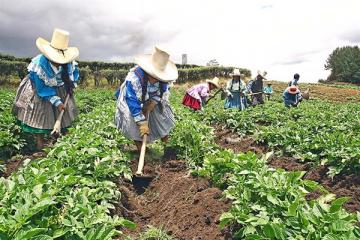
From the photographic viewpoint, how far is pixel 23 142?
23.3 feet

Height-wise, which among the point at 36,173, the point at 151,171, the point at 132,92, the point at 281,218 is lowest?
the point at 151,171

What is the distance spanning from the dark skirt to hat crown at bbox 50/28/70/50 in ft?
2.26

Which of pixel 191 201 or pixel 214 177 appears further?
pixel 214 177

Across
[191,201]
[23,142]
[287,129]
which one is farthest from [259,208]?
[23,142]

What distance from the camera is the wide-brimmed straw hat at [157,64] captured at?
5480mm

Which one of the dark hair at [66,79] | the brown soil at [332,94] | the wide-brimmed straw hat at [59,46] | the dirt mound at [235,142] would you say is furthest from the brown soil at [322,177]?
the brown soil at [332,94]

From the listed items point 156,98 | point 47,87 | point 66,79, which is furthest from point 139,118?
point 66,79

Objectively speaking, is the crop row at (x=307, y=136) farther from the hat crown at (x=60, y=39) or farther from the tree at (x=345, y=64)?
the tree at (x=345, y=64)

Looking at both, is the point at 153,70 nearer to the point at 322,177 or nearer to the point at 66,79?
the point at 66,79

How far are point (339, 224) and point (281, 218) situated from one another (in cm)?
46

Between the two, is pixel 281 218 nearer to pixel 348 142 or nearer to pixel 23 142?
pixel 348 142

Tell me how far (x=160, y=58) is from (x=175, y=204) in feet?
6.60

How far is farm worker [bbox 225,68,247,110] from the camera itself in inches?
463

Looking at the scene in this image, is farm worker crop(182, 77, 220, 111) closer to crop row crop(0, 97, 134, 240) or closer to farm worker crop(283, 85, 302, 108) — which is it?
farm worker crop(283, 85, 302, 108)
